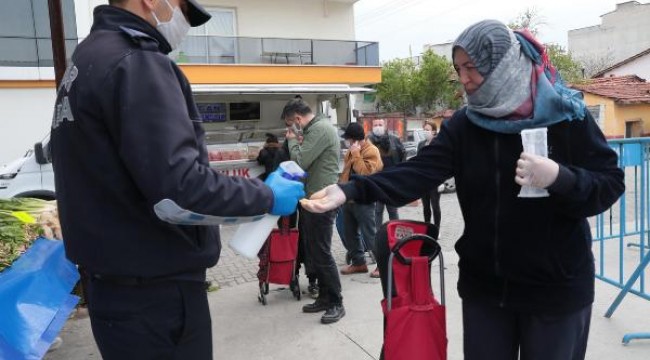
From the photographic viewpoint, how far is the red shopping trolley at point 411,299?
2301 millimetres

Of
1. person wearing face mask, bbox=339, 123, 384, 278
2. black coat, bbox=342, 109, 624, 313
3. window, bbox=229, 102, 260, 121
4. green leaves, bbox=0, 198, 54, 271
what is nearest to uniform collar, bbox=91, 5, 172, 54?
black coat, bbox=342, 109, 624, 313

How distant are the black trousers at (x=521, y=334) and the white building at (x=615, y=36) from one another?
1771 inches

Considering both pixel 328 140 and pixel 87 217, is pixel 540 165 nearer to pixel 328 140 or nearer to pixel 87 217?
pixel 87 217

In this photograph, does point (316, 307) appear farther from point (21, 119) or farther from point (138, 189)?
point (21, 119)

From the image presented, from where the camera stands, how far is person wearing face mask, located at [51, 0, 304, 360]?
1466 millimetres

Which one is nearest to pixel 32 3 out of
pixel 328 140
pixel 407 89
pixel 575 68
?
pixel 328 140

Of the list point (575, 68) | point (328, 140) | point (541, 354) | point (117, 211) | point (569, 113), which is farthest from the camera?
point (575, 68)

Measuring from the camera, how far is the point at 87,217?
62.3 inches

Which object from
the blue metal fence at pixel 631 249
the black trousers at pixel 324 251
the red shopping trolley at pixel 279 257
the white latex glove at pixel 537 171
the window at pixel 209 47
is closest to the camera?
the white latex glove at pixel 537 171

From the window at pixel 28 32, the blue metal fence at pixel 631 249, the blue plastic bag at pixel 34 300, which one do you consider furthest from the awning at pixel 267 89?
the blue plastic bag at pixel 34 300

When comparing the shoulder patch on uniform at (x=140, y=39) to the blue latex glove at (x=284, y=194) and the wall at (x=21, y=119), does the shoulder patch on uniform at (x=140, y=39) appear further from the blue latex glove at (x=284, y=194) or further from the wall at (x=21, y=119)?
the wall at (x=21, y=119)

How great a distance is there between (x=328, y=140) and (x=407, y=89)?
33348 millimetres

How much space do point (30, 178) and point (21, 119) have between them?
6.12 metres

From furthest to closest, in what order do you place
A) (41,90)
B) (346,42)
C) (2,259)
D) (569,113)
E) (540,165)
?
1. (346,42)
2. (41,90)
3. (2,259)
4. (569,113)
5. (540,165)
